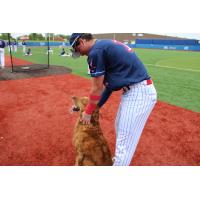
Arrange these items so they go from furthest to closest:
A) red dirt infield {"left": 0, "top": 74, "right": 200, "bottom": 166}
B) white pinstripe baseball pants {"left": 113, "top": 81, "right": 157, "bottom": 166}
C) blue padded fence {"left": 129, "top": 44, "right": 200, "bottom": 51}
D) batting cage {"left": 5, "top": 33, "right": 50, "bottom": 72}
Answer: blue padded fence {"left": 129, "top": 44, "right": 200, "bottom": 51} < batting cage {"left": 5, "top": 33, "right": 50, "bottom": 72} < red dirt infield {"left": 0, "top": 74, "right": 200, "bottom": 166} < white pinstripe baseball pants {"left": 113, "top": 81, "right": 157, "bottom": 166}

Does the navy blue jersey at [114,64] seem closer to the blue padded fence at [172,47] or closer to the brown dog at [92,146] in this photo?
the brown dog at [92,146]

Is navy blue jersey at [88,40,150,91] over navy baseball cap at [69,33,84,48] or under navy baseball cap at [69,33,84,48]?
under

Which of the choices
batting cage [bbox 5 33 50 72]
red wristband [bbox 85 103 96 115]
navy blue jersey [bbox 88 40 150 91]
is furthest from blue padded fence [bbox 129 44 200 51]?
red wristband [bbox 85 103 96 115]

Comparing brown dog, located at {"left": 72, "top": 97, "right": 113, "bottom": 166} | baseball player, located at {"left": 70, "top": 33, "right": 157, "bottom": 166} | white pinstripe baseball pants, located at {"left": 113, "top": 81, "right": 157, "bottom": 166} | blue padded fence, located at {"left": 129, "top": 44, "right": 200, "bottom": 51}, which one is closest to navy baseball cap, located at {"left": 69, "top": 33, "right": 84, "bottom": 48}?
baseball player, located at {"left": 70, "top": 33, "right": 157, "bottom": 166}

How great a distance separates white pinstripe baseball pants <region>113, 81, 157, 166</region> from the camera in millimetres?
2807

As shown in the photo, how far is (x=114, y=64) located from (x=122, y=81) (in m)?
0.22

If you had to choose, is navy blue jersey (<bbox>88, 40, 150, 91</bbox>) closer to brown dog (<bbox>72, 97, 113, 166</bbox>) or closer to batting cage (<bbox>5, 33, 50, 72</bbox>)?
brown dog (<bbox>72, 97, 113, 166</bbox>)

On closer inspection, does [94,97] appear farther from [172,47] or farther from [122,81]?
[172,47]

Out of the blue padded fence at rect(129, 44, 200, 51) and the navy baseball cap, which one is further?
the blue padded fence at rect(129, 44, 200, 51)

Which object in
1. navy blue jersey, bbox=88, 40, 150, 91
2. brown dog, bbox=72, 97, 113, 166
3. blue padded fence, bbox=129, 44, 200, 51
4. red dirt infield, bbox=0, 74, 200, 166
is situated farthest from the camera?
blue padded fence, bbox=129, 44, 200, 51

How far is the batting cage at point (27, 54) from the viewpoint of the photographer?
45.5ft

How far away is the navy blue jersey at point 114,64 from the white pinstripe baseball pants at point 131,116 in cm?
14

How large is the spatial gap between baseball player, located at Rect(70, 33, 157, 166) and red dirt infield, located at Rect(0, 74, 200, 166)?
47.4 inches

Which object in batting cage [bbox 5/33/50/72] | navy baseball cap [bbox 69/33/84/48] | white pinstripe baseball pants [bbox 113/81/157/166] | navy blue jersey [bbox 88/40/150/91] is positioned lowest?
batting cage [bbox 5/33/50/72]
